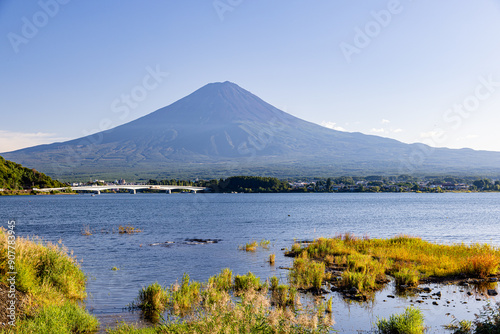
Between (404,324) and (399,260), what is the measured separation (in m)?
11.4

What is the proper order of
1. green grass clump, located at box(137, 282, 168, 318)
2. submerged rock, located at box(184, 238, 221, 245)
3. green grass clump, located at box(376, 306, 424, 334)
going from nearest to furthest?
1. green grass clump, located at box(376, 306, 424, 334)
2. green grass clump, located at box(137, 282, 168, 318)
3. submerged rock, located at box(184, 238, 221, 245)

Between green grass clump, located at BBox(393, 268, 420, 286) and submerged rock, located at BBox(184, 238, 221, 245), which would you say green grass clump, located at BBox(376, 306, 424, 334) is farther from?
submerged rock, located at BBox(184, 238, 221, 245)

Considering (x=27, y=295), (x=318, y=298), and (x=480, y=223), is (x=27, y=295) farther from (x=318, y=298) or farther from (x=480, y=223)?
(x=480, y=223)

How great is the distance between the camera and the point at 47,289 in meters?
13.5

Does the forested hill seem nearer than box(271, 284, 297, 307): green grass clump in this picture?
No

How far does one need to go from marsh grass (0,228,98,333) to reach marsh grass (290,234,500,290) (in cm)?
979

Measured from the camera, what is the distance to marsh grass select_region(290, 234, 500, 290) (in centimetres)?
1817

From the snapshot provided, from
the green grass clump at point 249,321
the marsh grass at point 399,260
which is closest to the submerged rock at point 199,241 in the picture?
the marsh grass at point 399,260

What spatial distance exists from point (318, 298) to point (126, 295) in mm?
7035

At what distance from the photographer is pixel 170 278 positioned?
65.7 ft

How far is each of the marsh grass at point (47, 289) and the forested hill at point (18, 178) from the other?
4425 inches

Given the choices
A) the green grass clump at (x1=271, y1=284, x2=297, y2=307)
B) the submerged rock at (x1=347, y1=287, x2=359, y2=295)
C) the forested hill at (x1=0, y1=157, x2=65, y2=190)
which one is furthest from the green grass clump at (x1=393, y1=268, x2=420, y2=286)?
the forested hill at (x1=0, y1=157, x2=65, y2=190)

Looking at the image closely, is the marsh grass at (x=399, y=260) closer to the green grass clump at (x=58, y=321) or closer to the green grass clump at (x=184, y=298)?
the green grass clump at (x=184, y=298)

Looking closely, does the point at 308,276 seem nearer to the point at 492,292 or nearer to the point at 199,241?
the point at 492,292
